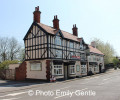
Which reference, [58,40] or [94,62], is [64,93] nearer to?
[58,40]

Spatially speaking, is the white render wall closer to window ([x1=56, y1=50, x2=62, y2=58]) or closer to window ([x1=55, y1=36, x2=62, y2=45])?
window ([x1=56, y1=50, x2=62, y2=58])

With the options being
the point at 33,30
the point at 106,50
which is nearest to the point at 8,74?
the point at 33,30

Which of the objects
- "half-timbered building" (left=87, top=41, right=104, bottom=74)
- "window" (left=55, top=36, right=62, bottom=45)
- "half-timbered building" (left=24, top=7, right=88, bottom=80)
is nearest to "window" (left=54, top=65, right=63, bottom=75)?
"half-timbered building" (left=24, top=7, right=88, bottom=80)

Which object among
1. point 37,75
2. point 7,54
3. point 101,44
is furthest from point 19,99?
point 101,44

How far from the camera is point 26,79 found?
2586 cm

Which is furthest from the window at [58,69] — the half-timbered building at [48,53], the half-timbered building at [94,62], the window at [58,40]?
the half-timbered building at [94,62]

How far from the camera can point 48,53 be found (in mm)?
22719

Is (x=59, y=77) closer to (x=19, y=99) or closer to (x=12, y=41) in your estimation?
(x=19, y=99)

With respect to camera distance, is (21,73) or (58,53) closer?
(58,53)

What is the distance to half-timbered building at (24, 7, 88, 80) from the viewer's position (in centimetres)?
2303

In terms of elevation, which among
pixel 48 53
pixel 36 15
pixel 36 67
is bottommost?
pixel 36 67

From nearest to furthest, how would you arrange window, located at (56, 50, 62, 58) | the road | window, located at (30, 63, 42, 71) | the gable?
the road < window, located at (30, 63, 42, 71) < window, located at (56, 50, 62, 58) < the gable

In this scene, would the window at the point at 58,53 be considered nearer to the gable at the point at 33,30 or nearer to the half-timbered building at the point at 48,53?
the half-timbered building at the point at 48,53

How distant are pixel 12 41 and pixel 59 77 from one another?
35617 millimetres
